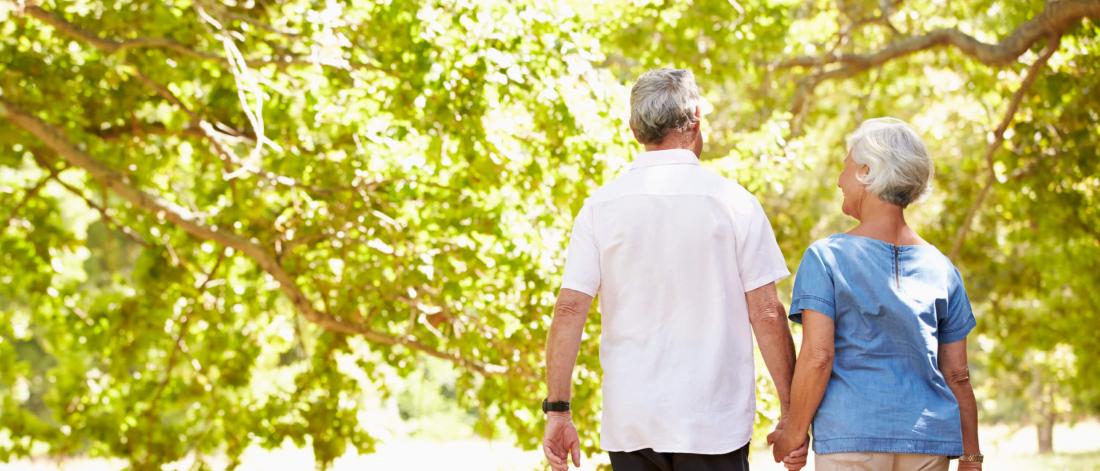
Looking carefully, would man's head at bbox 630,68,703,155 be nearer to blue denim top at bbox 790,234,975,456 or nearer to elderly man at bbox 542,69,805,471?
elderly man at bbox 542,69,805,471

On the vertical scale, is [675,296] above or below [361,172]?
below

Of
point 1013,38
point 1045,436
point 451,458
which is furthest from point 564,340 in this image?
point 1045,436

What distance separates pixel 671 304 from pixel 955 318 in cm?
76

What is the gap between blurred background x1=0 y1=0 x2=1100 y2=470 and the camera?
22.5ft

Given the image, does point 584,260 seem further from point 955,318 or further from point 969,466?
point 969,466

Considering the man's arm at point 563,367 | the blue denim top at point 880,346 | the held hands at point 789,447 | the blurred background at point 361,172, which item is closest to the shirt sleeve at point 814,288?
the blue denim top at point 880,346

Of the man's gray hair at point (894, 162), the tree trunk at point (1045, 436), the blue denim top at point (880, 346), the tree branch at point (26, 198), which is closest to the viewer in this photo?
the blue denim top at point (880, 346)

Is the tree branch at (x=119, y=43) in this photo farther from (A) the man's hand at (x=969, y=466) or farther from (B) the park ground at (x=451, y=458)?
(A) the man's hand at (x=969, y=466)

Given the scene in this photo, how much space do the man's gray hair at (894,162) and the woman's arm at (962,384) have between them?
1.34 ft

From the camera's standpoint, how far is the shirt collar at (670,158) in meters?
3.35

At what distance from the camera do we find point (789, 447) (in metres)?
3.24

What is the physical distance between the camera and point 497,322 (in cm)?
786

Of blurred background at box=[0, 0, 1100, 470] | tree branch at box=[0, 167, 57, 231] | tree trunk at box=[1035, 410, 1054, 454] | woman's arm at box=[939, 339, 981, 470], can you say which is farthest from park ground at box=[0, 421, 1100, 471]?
woman's arm at box=[939, 339, 981, 470]

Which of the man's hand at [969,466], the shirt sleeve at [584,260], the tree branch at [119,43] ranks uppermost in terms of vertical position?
the tree branch at [119,43]
